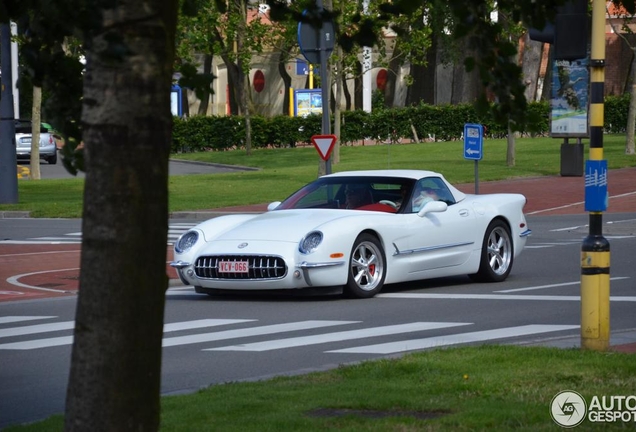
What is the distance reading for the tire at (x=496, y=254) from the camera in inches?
583

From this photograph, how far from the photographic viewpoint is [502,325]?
11.1m

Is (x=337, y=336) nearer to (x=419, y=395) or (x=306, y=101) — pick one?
(x=419, y=395)

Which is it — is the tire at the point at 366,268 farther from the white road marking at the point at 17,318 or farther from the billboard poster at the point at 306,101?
the billboard poster at the point at 306,101

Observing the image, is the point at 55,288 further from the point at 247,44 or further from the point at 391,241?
the point at 247,44

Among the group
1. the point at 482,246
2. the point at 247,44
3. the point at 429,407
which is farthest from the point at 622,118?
the point at 429,407

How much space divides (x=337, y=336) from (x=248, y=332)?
0.87 meters

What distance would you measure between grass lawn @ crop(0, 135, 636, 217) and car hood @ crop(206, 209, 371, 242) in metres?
10.9

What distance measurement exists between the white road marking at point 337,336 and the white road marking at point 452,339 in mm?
501

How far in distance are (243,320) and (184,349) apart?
72.0 inches

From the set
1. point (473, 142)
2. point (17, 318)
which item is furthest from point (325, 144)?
point (17, 318)

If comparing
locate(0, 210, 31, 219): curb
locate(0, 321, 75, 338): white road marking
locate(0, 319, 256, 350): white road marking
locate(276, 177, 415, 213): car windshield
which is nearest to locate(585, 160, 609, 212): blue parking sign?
locate(0, 319, 256, 350): white road marking

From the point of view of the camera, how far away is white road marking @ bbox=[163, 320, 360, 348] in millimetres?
10570

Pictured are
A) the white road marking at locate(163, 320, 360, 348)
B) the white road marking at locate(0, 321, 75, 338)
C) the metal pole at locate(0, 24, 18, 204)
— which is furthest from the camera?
the metal pole at locate(0, 24, 18, 204)

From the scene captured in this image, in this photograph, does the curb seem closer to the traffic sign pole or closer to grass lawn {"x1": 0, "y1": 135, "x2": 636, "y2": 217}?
grass lawn {"x1": 0, "y1": 135, "x2": 636, "y2": 217}
